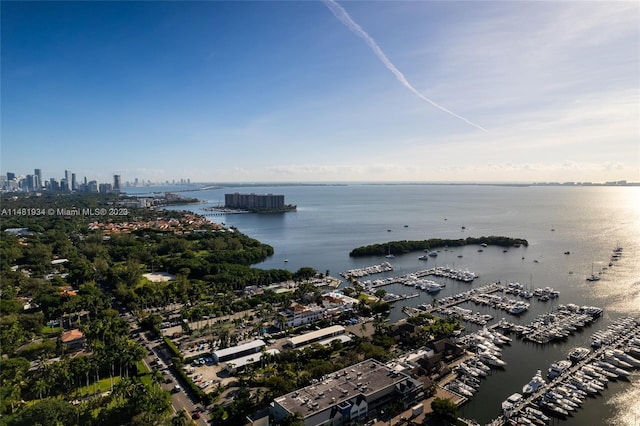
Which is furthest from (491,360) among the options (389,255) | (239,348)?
(389,255)

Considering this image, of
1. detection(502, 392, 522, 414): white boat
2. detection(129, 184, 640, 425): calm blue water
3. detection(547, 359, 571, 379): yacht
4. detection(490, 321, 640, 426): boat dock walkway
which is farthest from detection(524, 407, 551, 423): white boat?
detection(547, 359, 571, 379): yacht

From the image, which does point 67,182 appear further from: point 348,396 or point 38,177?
point 348,396

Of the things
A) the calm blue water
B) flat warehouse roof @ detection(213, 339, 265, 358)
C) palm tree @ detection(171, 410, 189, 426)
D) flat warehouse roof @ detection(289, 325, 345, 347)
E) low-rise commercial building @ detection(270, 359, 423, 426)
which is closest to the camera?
palm tree @ detection(171, 410, 189, 426)

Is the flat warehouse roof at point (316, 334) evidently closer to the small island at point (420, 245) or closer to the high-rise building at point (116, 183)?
the small island at point (420, 245)

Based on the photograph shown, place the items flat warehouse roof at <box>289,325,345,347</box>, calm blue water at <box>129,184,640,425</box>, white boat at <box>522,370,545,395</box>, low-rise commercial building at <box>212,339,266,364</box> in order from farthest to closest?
1. flat warehouse roof at <box>289,325,345,347</box>
2. low-rise commercial building at <box>212,339,266,364</box>
3. calm blue water at <box>129,184,640,425</box>
4. white boat at <box>522,370,545,395</box>

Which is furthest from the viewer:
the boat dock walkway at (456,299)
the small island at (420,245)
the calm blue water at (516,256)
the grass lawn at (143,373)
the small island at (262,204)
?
the small island at (262,204)

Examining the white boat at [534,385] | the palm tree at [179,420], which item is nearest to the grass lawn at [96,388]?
the palm tree at [179,420]

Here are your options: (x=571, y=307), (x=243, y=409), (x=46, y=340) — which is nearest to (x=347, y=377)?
(x=243, y=409)

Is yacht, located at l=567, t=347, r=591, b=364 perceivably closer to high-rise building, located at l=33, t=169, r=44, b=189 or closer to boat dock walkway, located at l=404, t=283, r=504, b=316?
boat dock walkway, located at l=404, t=283, r=504, b=316
